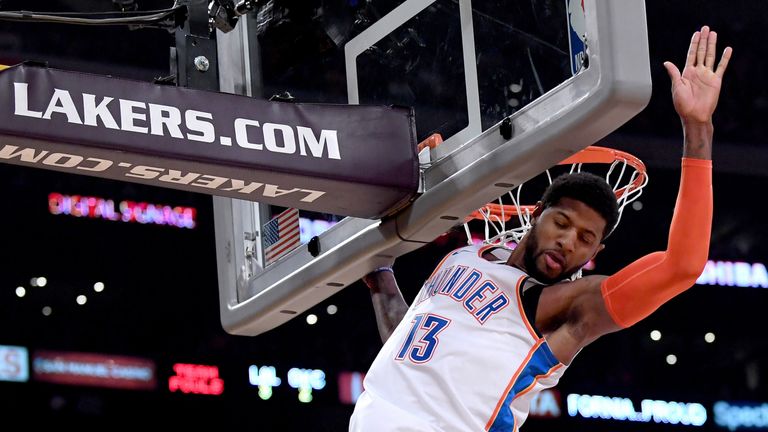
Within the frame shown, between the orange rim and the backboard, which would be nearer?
the backboard

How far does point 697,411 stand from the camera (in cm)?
1034

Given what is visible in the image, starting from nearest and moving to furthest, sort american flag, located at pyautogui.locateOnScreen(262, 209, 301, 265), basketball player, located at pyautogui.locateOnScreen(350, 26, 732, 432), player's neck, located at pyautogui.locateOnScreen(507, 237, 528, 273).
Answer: basketball player, located at pyautogui.locateOnScreen(350, 26, 732, 432)
player's neck, located at pyautogui.locateOnScreen(507, 237, 528, 273)
american flag, located at pyautogui.locateOnScreen(262, 209, 301, 265)

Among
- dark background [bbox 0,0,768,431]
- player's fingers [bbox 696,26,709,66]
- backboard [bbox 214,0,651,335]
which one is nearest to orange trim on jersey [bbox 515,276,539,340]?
backboard [bbox 214,0,651,335]

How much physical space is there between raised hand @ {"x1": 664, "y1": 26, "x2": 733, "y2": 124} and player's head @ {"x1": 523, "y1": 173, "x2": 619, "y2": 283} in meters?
0.45

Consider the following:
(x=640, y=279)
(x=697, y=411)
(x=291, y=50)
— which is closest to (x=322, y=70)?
(x=291, y=50)

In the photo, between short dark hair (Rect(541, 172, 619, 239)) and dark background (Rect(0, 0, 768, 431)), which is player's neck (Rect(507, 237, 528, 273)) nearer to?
short dark hair (Rect(541, 172, 619, 239))

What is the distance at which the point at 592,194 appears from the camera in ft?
12.2

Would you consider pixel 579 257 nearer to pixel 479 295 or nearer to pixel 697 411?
pixel 479 295

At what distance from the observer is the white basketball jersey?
3.58 metres

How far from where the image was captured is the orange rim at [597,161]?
412 centimetres

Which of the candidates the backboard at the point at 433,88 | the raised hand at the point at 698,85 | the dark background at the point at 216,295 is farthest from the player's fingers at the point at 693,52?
the dark background at the point at 216,295

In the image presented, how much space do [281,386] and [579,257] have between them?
6005 mm

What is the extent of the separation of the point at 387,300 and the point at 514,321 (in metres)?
0.70

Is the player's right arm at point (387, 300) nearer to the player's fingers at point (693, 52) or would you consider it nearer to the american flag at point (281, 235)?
the american flag at point (281, 235)
